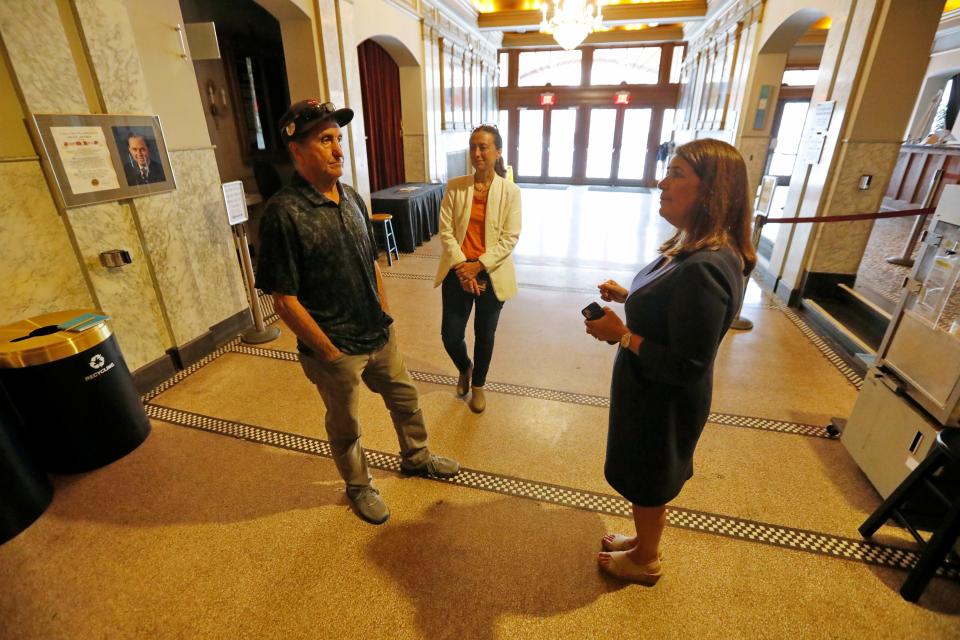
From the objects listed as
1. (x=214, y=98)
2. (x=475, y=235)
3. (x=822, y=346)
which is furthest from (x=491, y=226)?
(x=214, y=98)

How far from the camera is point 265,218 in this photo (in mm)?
1418

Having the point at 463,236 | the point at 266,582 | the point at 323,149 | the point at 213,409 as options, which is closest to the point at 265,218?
the point at 323,149

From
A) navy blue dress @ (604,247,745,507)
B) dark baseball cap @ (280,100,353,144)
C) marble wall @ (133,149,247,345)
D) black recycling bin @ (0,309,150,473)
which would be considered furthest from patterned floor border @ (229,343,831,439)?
dark baseball cap @ (280,100,353,144)

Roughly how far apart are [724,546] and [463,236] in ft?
6.01

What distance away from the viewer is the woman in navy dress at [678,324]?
105cm

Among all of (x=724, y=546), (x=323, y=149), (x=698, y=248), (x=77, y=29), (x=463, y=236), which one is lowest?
(x=724, y=546)

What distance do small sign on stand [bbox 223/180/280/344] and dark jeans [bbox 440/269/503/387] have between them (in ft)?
6.08

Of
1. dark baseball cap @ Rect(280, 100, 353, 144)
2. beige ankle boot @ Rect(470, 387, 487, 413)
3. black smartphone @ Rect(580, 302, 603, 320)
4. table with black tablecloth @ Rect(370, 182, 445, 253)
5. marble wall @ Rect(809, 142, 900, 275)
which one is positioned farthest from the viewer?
table with black tablecloth @ Rect(370, 182, 445, 253)

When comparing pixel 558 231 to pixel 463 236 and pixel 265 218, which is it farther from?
pixel 265 218

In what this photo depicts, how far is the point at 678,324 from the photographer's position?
3.52 ft

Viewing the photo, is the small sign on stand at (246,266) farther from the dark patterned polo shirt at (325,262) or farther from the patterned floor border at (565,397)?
the dark patterned polo shirt at (325,262)

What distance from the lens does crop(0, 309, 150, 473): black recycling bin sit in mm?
1988

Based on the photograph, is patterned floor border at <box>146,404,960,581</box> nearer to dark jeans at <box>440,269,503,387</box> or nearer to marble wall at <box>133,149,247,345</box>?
dark jeans at <box>440,269,503,387</box>

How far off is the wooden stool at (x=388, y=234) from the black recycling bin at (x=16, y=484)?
3.88 meters
